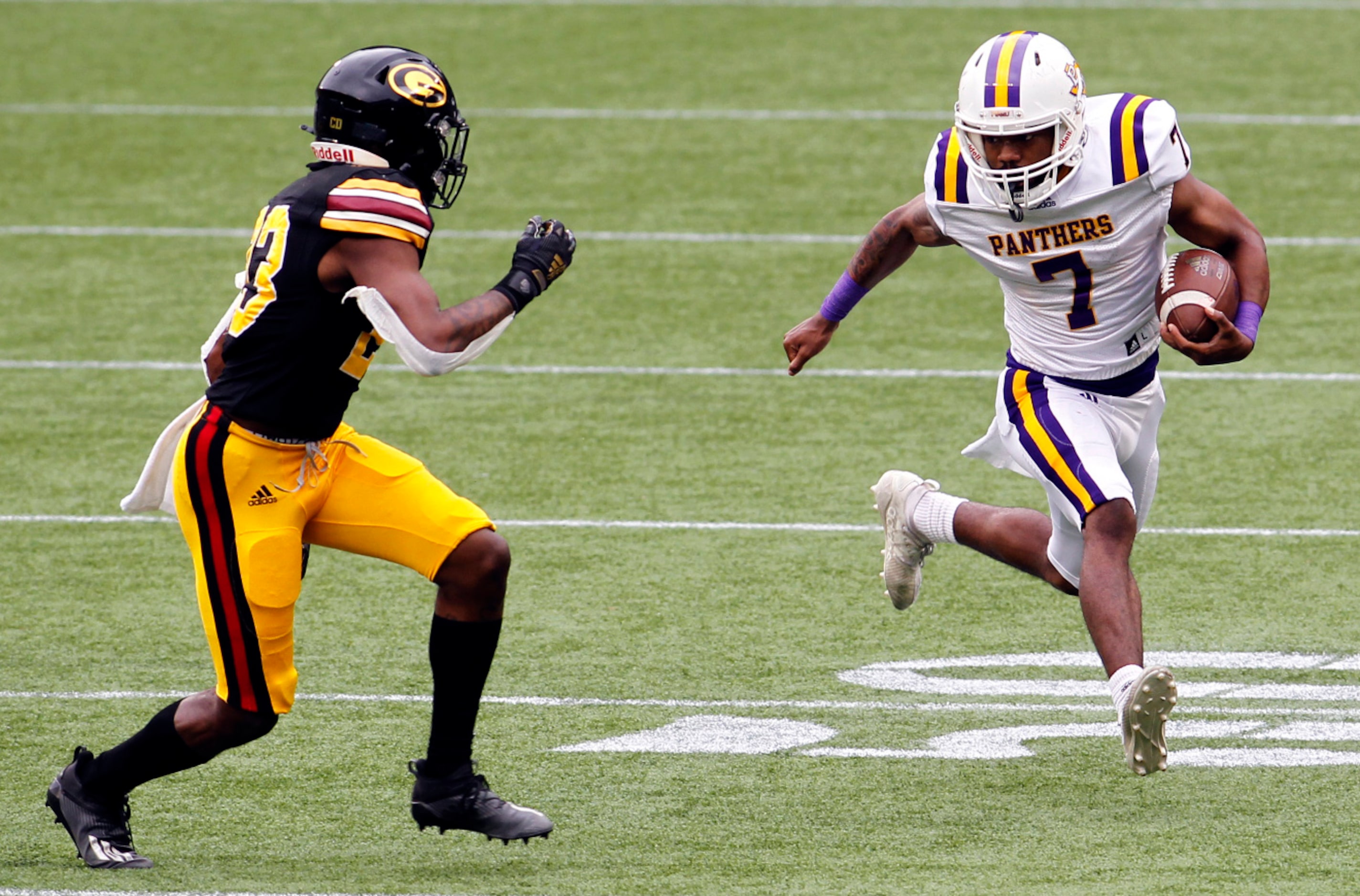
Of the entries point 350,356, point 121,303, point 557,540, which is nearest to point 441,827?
point 350,356

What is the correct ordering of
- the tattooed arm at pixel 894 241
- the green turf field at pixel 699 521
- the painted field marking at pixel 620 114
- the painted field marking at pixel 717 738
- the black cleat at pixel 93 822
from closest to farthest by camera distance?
the black cleat at pixel 93 822
the green turf field at pixel 699 521
the painted field marking at pixel 717 738
the tattooed arm at pixel 894 241
the painted field marking at pixel 620 114

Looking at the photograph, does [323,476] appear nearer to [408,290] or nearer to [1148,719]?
[408,290]

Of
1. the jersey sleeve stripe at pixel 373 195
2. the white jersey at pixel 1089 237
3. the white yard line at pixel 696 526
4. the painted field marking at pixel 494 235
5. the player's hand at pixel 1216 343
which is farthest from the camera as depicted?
the painted field marking at pixel 494 235

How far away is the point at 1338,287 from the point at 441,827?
22.8 feet

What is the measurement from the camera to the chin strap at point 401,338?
4.14 m

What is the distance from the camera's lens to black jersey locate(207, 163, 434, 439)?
A: 13.9ft

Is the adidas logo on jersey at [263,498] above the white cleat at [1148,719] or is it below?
above

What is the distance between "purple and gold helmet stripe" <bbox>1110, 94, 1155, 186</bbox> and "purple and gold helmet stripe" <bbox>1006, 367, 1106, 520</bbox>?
0.56 metres

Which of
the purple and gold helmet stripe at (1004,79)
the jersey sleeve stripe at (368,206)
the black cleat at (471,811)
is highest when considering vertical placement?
the purple and gold helmet stripe at (1004,79)

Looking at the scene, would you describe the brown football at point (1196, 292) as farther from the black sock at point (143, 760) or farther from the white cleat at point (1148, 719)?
the black sock at point (143, 760)

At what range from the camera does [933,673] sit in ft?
18.9

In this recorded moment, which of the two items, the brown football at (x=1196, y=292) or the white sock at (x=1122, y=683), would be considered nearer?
the white sock at (x=1122, y=683)

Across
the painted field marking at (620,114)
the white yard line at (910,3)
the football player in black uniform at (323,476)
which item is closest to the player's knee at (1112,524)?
the football player in black uniform at (323,476)

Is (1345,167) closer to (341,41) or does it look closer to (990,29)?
(990,29)
